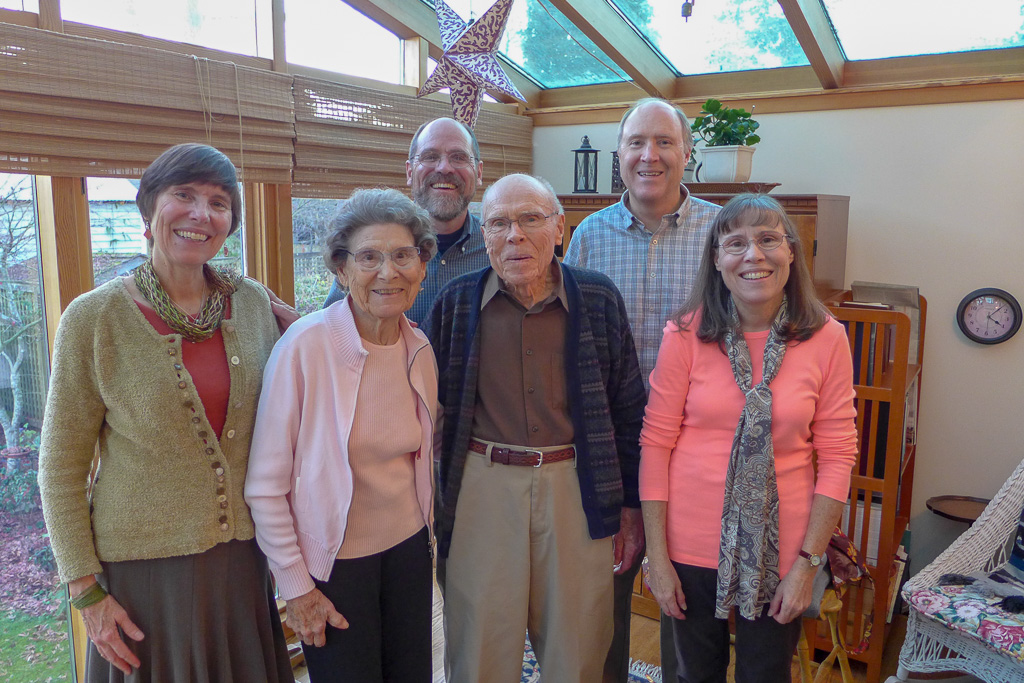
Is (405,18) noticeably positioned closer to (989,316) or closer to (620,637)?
(620,637)

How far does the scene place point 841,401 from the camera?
1554 mm

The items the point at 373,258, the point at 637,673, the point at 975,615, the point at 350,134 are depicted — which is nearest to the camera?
the point at 373,258

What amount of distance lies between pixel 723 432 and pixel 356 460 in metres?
0.77

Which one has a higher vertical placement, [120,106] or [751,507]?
[120,106]

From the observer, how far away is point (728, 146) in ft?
9.81

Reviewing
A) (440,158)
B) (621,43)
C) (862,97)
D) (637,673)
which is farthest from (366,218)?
(862,97)

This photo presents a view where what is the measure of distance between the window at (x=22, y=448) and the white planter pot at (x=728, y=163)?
2.40 m

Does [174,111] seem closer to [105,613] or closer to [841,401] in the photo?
[105,613]

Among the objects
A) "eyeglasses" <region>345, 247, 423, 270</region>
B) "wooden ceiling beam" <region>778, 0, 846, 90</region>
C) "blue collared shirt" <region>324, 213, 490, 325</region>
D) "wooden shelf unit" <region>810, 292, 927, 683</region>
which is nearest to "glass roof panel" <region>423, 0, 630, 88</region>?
"wooden ceiling beam" <region>778, 0, 846, 90</region>

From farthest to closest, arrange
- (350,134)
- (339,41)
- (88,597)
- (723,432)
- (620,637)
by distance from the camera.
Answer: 1. (339,41)
2. (350,134)
3. (620,637)
4. (723,432)
5. (88,597)

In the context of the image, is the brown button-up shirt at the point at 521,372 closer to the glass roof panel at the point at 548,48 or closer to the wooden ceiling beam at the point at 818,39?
the wooden ceiling beam at the point at 818,39

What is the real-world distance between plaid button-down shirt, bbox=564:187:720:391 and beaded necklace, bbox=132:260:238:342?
1.09 m

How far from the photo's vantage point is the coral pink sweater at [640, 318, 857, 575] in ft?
5.06

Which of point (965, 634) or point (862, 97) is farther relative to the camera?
point (862, 97)
